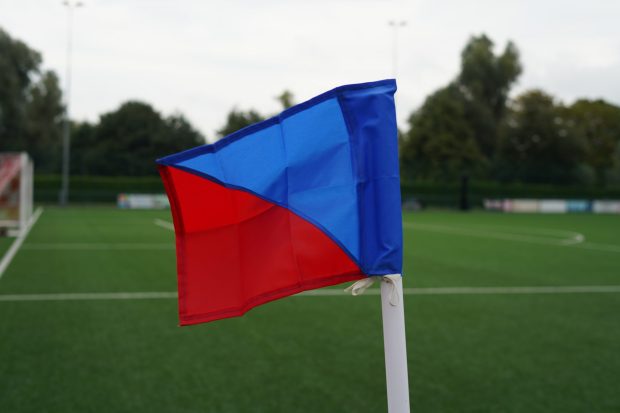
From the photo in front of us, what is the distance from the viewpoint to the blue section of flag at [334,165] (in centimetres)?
223

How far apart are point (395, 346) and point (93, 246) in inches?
623

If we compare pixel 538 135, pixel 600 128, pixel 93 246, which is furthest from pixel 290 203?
pixel 600 128

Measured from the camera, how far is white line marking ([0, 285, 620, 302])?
9609 millimetres

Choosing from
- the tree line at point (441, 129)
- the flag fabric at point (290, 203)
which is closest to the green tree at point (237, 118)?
the tree line at point (441, 129)

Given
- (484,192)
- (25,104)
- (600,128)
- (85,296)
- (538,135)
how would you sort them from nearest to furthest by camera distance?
(85,296) → (484,192) → (25,104) → (538,135) → (600,128)

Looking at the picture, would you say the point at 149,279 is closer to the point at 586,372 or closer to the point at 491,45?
the point at 586,372

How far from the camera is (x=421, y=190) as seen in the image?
4709 cm

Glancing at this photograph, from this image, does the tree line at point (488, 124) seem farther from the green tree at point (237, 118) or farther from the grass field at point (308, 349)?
the grass field at point (308, 349)

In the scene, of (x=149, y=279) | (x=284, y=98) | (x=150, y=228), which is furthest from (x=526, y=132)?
(x=149, y=279)

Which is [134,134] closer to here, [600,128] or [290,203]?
[600,128]

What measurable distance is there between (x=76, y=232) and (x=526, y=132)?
50.2 m

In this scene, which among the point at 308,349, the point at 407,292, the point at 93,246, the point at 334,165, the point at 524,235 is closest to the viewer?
the point at 334,165

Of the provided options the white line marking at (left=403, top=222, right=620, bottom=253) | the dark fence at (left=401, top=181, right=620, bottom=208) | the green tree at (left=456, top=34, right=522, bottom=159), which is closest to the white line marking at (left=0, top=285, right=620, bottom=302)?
the white line marking at (left=403, top=222, right=620, bottom=253)

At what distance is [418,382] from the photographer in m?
5.66
